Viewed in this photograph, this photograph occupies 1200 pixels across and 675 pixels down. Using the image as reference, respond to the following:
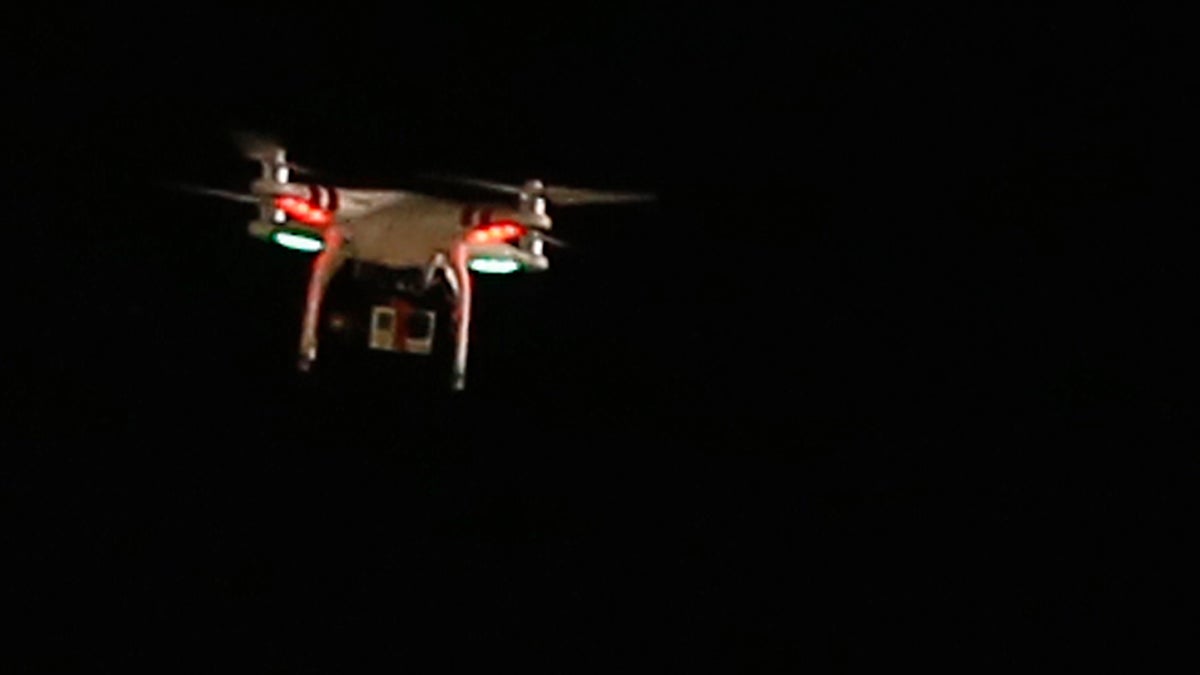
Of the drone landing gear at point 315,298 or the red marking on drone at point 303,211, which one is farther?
the drone landing gear at point 315,298

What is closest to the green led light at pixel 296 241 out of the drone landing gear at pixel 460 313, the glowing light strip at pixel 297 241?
the glowing light strip at pixel 297 241

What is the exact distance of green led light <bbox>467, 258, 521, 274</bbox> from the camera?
464 cm

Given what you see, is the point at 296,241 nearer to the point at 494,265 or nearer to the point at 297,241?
the point at 297,241

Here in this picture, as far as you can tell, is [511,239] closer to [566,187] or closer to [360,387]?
[566,187]

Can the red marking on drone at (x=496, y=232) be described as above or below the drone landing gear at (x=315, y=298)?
above

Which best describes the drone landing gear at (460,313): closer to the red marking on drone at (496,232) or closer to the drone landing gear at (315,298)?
the red marking on drone at (496,232)

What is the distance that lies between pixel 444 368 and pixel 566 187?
47cm

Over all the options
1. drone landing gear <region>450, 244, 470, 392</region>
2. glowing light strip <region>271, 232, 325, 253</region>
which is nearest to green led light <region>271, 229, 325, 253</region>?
glowing light strip <region>271, 232, 325, 253</region>

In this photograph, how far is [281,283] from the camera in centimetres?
562

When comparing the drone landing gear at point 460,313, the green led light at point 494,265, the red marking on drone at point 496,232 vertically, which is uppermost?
the red marking on drone at point 496,232

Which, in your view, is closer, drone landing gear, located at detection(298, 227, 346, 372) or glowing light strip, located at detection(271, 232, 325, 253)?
glowing light strip, located at detection(271, 232, 325, 253)

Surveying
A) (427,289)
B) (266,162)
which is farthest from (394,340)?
(266,162)

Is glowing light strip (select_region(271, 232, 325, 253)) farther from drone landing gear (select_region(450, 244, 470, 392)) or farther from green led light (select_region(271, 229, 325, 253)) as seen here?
drone landing gear (select_region(450, 244, 470, 392))

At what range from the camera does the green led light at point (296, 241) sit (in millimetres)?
4477
